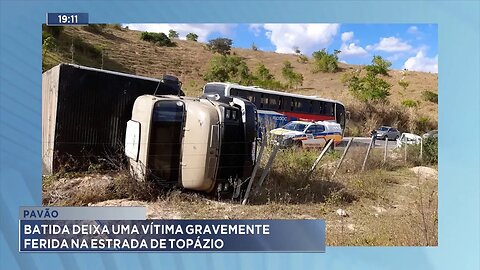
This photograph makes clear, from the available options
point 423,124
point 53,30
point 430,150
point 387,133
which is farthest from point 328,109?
point 53,30

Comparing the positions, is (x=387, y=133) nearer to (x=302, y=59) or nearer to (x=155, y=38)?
(x=302, y=59)

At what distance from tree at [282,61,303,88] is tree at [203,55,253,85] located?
1.02 feet

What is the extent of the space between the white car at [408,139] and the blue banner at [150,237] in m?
1.00

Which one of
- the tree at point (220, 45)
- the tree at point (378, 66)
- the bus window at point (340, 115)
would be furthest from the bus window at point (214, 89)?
the tree at point (378, 66)

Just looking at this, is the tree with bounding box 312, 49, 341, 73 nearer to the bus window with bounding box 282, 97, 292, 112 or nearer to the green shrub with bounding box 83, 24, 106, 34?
the bus window with bounding box 282, 97, 292, 112

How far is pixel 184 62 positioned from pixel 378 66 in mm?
1533

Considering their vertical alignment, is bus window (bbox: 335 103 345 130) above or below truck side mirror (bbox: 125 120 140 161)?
above

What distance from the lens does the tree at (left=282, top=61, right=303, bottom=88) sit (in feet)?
14.5

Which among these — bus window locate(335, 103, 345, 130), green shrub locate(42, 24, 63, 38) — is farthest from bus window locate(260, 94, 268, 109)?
green shrub locate(42, 24, 63, 38)

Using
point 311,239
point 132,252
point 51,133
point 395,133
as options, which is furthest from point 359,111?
point 51,133

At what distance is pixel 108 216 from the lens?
4.01m

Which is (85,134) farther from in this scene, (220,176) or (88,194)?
(220,176)

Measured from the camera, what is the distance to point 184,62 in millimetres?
4332

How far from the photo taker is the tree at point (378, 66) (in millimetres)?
4199
